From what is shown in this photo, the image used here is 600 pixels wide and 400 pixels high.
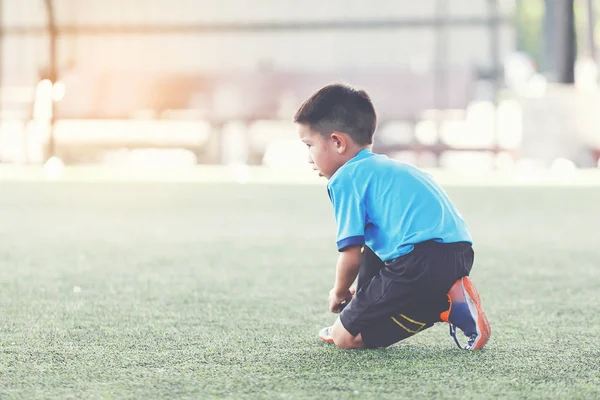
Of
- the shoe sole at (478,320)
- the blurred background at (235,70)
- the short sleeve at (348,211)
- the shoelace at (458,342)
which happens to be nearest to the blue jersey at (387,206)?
the short sleeve at (348,211)

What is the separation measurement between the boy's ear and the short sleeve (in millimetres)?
78

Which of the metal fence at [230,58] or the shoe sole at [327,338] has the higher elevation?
the metal fence at [230,58]

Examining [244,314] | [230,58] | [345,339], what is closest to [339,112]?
[345,339]

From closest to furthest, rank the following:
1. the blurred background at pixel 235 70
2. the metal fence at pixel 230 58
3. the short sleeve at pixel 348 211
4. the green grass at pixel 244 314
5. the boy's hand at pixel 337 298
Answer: the green grass at pixel 244 314
the short sleeve at pixel 348 211
the boy's hand at pixel 337 298
the blurred background at pixel 235 70
the metal fence at pixel 230 58

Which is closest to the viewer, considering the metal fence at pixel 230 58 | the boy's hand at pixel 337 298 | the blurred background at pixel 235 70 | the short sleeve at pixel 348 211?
the short sleeve at pixel 348 211

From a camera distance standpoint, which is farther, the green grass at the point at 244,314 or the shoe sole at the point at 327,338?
the shoe sole at the point at 327,338

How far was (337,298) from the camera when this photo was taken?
2652 mm

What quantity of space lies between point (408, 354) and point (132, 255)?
2299 mm

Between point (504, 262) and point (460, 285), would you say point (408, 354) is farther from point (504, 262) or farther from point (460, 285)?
point (504, 262)

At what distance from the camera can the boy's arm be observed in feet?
8.27

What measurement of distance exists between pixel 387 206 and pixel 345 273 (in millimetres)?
199

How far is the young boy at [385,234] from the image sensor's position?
253 centimetres

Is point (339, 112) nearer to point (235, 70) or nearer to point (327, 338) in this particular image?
point (327, 338)

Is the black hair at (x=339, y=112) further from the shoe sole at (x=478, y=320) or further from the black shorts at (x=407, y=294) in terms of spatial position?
the shoe sole at (x=478, y=320)
